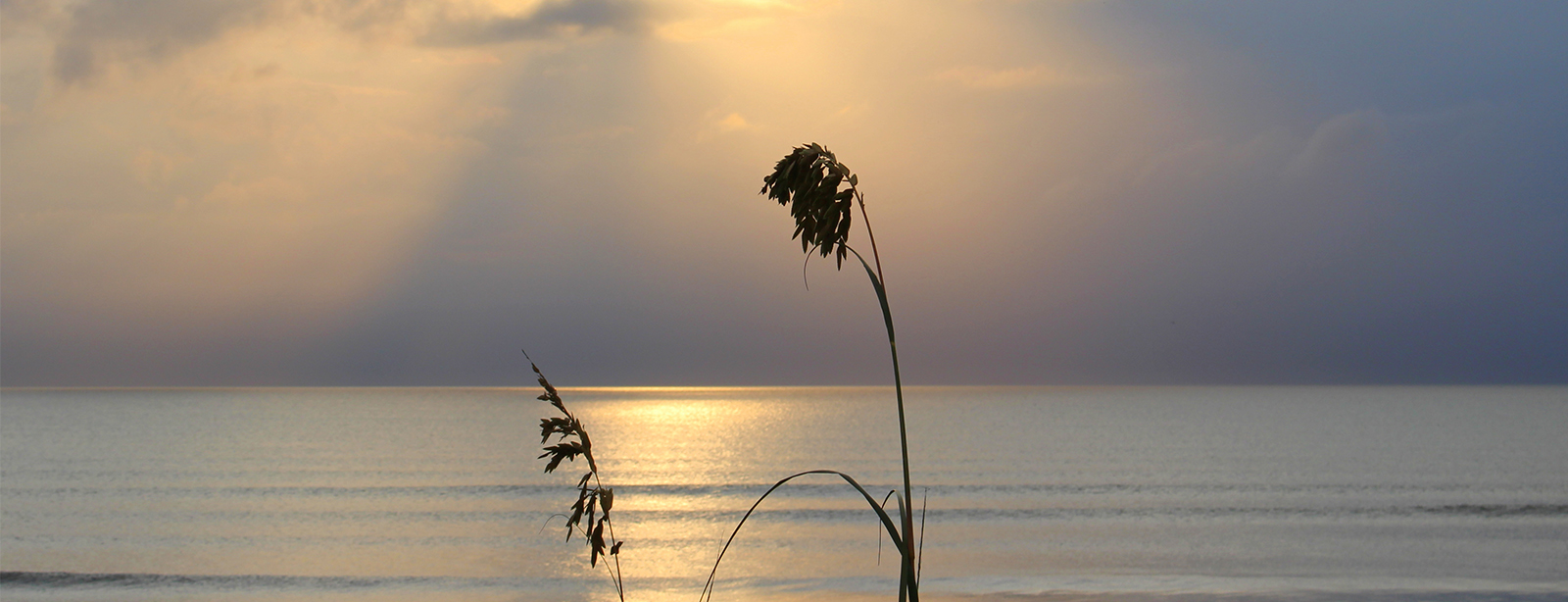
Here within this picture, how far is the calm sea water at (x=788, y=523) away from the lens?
723 inches

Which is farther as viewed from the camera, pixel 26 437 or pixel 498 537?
pixel 26 437

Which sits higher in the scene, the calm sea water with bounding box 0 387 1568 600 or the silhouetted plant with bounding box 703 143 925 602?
the silhouetted plant with bounding box 703 143 925 602

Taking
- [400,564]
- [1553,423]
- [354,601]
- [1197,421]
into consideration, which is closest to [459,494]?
[400,564]

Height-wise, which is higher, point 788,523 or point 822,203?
A: point 822,203

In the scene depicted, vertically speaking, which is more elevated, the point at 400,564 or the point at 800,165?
the point at 800,165

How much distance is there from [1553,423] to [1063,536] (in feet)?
344

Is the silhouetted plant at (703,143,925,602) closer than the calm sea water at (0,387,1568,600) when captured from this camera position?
Yes

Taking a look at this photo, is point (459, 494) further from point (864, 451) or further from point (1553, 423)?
point (1553, 423)

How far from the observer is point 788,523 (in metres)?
26.5

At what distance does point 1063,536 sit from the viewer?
2500 cm

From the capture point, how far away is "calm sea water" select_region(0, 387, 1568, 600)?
1836 centimetres

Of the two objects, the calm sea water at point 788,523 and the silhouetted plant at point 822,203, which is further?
the calm sea water at point 788,523

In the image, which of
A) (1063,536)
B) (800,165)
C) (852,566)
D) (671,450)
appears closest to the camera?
(800,165)

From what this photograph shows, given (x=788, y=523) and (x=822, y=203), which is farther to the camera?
(x=788, y=523)
